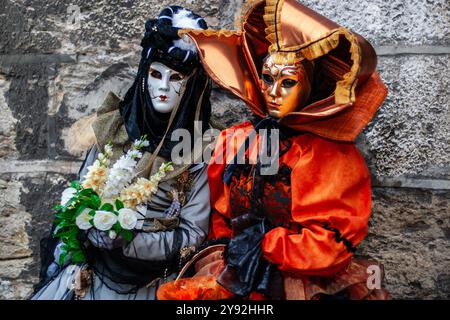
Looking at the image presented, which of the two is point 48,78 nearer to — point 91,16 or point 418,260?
point 91,16

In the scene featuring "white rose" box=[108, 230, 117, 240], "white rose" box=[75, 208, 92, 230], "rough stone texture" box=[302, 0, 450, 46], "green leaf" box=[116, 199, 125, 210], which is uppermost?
"rough stone texture" box=[302, 0, 450, 46]

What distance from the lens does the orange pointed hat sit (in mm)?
2629

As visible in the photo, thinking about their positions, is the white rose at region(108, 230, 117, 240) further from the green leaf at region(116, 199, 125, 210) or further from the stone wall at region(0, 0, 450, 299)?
the stone wall at region(0, 0, 450, 299)

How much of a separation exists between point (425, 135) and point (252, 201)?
0.86 metres

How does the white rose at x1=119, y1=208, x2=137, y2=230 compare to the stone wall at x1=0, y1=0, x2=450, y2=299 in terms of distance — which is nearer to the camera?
the white rose at x1=119, y1=208, x2=137, y2=230

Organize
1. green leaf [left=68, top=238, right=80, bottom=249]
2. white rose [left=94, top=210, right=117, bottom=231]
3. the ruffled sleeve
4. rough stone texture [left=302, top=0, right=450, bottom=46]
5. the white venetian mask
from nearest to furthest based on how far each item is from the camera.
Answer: the ruffled sleeve → white rose [left=94, top=210, right=117, bottom=231] → green leaf [left=68, top=238, right=80, bottom=249] → the white venetian mask → rough stone texture [left=302, top=0, right=450, bottom=46]

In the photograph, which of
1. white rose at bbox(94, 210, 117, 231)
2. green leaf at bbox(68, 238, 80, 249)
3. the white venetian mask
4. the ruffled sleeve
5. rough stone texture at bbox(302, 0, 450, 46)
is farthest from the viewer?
rough stone texture at bbox(302, 0, 450, 46)

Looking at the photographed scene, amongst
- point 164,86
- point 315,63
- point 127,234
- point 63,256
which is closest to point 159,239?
point 127,234

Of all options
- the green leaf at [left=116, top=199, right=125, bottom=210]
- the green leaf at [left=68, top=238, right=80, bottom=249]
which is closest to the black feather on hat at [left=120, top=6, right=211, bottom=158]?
the green leaf at [left=116, top=199, right=125, bottom=210]

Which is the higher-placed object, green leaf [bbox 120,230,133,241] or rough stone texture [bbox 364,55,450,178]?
rough stone texture [bbox 364,55,450,178]

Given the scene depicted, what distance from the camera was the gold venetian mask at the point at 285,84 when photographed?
107 inches

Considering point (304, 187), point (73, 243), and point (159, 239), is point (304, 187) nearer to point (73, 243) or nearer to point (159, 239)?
point (159, 239)
